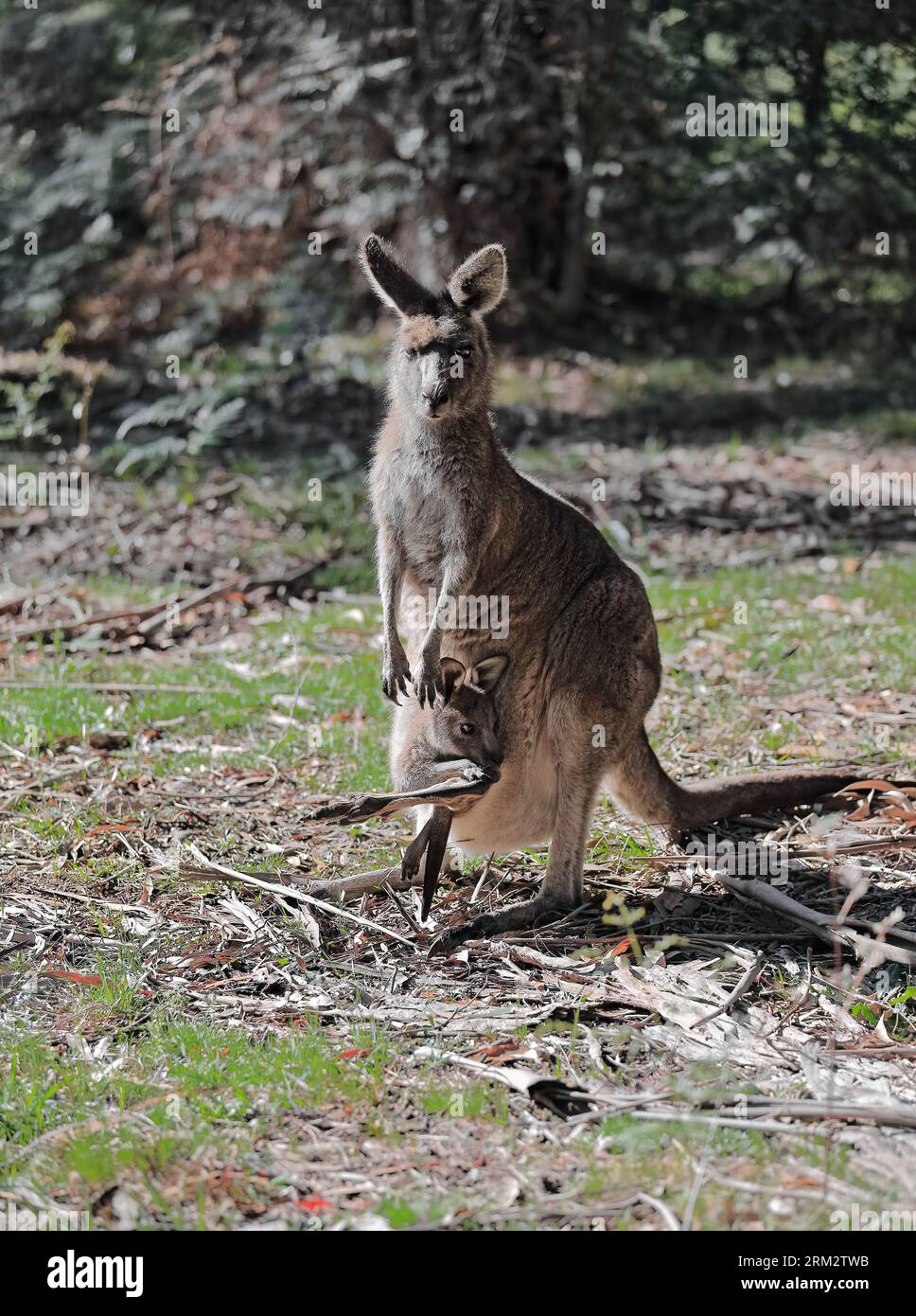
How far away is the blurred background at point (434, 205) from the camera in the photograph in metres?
10.1


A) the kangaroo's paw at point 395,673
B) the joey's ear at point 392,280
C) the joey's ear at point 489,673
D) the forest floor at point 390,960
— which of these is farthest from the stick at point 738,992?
the joey's ear at point 392,280

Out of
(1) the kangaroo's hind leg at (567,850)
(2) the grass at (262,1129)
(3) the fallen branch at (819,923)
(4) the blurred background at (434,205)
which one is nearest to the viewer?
(2) the grass at (262,1129)

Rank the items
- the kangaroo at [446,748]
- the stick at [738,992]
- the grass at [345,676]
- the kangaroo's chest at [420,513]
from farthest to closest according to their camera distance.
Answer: the grass at [345,676] → the kangaroo's chest at [420,513] → the kangaroo at [446,748] → the stick at [738,992]

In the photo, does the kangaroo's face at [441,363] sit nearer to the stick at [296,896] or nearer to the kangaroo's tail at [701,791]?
the kangaroo's tail at [701,791]

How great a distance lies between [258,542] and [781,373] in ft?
18.5

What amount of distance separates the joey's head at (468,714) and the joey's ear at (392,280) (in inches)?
45.6

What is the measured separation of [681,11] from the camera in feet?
33.2

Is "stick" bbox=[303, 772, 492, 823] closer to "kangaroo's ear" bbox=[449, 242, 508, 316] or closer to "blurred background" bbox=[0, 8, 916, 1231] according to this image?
"blurred background" bbox=[0, 8, 916, 1231]

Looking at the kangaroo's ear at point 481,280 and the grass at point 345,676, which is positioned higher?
the kangaroo's ear at point 481,280

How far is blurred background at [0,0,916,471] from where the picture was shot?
10102mm

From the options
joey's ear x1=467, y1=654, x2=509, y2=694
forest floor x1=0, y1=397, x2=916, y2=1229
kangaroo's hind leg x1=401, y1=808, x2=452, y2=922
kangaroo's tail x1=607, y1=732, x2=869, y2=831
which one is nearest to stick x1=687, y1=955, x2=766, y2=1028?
forest floor x1=0, y1=397, x2=916, y2=1229

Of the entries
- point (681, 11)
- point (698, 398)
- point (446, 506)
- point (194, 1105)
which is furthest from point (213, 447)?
point (194, 1105)

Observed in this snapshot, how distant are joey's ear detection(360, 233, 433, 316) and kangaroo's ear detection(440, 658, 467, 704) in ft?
3.71
